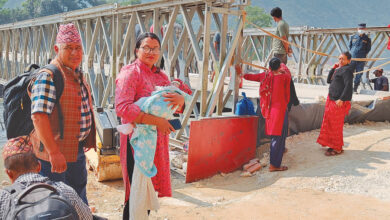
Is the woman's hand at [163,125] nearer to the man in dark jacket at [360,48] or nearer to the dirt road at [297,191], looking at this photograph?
the dirt road at [297,191]

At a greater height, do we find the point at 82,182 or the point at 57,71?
the point at 57,71

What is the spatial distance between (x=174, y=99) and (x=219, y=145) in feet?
8.91

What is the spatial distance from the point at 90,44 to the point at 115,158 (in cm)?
435

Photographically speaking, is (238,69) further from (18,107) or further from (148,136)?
(18,107)

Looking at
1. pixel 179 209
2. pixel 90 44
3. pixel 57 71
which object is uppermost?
pixel 90 44

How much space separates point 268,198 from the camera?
13.7 ft

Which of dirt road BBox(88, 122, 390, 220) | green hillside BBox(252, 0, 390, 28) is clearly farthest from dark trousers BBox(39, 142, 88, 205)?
green hillside BBox(252, 0, 390, 28)

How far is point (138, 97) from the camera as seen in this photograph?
8.84 feet

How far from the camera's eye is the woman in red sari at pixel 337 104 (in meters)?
5.29

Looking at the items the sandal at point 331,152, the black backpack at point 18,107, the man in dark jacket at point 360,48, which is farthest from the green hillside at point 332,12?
the black backpack at point 18,107

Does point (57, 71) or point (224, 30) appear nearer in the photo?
point (57, 71)

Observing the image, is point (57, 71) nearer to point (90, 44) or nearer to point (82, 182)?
point (82, 182)

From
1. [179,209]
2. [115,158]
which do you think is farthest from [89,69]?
[179,209]

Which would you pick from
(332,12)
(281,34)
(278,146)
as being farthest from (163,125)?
(332,12)
